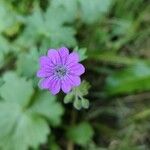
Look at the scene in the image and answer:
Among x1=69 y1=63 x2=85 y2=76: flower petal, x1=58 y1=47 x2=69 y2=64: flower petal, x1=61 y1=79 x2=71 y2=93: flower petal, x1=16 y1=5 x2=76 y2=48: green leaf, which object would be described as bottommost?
x1=61 y1=79 x2=71 y2=93: flower petal

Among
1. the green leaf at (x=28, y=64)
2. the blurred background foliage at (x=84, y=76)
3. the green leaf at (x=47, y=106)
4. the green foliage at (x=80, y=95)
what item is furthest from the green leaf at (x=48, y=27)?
the green foliage at (x=80, y=95)

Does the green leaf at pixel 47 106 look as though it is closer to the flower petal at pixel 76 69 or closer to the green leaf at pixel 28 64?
the green leaf at pixel 28 64

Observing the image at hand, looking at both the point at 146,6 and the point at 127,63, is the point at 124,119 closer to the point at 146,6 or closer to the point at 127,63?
the point at 127,63

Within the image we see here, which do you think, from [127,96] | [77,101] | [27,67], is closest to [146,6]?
[127,96]

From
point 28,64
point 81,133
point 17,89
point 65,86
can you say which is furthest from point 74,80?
point 81,133

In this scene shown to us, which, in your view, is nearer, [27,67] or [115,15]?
[27,67]

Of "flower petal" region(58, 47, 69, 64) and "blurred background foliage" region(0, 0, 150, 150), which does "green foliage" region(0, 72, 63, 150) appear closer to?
"blurred background foliage" region(0, 0, 150, 150)

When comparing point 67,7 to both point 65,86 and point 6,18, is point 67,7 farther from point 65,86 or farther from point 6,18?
point 65,86

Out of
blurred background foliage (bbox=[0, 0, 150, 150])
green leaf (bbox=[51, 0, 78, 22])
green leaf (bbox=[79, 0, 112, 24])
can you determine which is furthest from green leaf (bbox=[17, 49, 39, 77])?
green leaf (bbox=[79, 0, 112, 24])
